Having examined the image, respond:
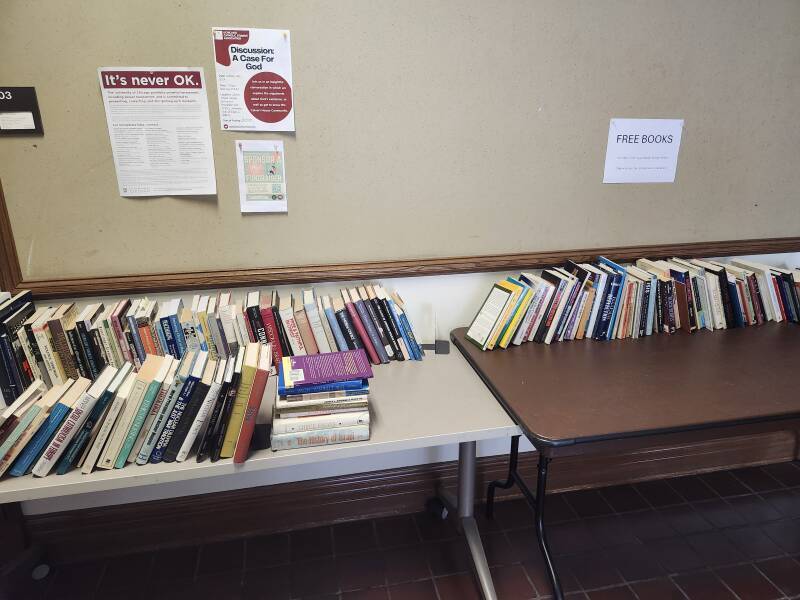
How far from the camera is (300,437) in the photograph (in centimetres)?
131

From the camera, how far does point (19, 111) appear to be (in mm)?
1510

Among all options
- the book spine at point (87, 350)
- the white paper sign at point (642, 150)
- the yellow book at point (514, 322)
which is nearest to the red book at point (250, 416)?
the book spine at point (87, 350)

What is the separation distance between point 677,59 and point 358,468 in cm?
199

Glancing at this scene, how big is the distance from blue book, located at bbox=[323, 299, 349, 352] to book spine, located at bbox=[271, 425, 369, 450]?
40 centimetres

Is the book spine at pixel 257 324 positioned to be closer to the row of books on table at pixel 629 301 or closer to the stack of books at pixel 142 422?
the stack of books at pixel 142 422

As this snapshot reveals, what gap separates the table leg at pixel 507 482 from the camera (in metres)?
1.93

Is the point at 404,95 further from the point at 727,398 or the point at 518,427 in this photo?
the point at 727,398

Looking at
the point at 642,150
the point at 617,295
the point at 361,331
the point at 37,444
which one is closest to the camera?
the point at 37,444

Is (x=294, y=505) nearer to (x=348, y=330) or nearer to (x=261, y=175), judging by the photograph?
(x=348, y=330)

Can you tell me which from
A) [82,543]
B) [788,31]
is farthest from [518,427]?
[788,31]

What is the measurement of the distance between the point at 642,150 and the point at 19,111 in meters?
2.13

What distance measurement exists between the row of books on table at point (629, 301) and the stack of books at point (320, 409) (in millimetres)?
587

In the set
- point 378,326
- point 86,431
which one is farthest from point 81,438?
point 378,326

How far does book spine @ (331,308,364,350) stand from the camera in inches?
65.9
